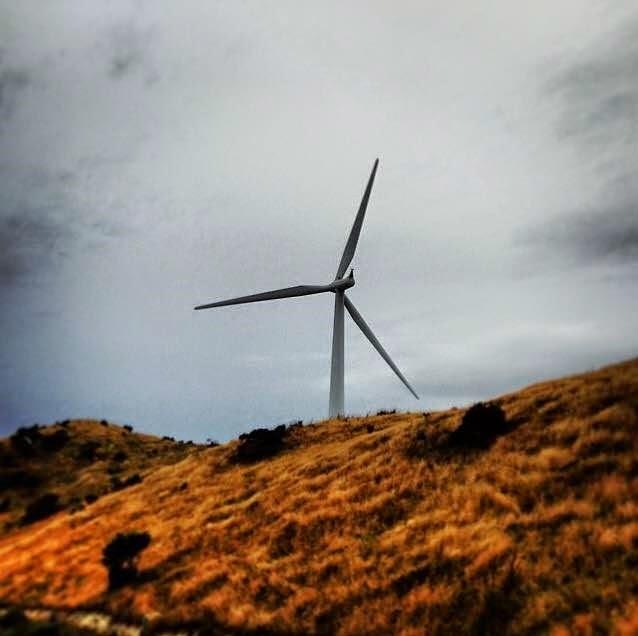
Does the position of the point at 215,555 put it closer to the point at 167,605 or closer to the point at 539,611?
the point at 167,605

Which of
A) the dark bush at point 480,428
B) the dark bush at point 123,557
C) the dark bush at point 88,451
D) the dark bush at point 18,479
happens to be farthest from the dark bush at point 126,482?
the dark bush at point 480,428

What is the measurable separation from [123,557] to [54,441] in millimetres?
45363

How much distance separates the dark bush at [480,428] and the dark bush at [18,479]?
48.1 metres

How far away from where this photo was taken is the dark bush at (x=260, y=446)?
39312 mm

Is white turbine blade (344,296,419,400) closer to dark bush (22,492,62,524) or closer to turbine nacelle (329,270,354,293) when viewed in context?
turbine nacelle (329,270,354,293)

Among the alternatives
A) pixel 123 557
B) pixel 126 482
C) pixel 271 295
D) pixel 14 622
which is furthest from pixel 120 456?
pixel 14 622

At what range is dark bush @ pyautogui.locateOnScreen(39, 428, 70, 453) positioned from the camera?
6054 centimetres

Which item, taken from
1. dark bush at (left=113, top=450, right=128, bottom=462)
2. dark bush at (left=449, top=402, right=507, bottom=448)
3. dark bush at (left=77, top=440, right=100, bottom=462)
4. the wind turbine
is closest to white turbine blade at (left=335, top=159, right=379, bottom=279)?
the wind turbine

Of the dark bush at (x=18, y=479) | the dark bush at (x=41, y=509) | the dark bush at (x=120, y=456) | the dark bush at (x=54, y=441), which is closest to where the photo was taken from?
the dark bush at (x=41, y=509)

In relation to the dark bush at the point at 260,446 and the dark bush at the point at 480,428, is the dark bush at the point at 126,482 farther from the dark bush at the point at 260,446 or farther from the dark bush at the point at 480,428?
the dark bush at the point at 480,428

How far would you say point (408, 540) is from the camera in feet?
59.0

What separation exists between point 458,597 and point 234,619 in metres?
7.64

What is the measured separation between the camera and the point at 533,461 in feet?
63.9

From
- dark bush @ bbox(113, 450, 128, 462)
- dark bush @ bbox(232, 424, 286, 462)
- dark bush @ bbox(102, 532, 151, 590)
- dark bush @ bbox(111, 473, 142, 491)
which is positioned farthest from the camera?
dark bush @ bbox(113, 450, 128, 462)
